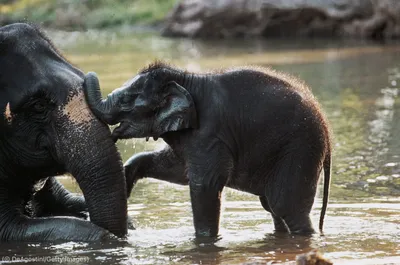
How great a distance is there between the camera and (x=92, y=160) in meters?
7.10

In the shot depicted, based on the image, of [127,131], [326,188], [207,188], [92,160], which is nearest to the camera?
[92,160]

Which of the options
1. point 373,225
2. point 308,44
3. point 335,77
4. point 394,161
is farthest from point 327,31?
point 373,225

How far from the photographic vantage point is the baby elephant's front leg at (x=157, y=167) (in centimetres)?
823

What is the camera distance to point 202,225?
7535 mm

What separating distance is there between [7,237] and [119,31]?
27.4 metres

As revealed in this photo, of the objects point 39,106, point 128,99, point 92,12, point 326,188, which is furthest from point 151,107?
point 92,12

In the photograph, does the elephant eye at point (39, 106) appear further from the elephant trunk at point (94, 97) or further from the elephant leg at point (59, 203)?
the elephant leg at point (59, 203)

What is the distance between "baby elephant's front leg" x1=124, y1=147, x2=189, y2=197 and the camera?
8.23 metres

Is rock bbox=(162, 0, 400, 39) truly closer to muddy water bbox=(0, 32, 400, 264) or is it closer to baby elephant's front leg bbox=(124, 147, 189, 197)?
muddy water bbox=(0, 32, 400, 264)

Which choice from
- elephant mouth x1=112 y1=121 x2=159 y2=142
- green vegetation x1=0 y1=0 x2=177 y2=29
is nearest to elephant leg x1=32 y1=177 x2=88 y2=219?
elephant mouth x1=112 y1=121 x2=159 y2=142

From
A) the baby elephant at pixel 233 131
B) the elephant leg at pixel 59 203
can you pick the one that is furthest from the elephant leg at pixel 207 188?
the elephant leg at pixel 59 203

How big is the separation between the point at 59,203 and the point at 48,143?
1.06 metres

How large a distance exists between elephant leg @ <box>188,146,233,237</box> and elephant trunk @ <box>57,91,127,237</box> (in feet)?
1.85

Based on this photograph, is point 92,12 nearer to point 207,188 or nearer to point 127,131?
point 127,131
